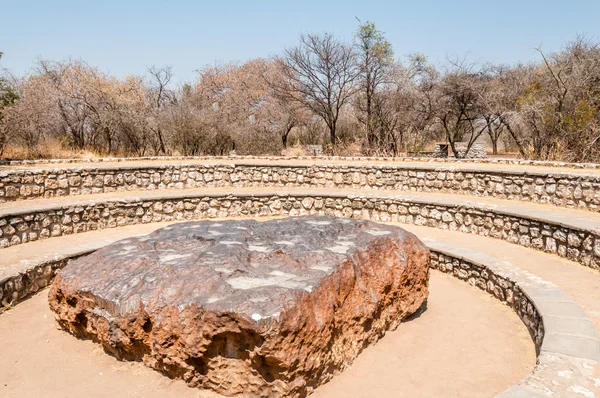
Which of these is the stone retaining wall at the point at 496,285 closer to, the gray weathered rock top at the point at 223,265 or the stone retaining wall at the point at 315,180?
the gray weathered rock top at the point at 223,265

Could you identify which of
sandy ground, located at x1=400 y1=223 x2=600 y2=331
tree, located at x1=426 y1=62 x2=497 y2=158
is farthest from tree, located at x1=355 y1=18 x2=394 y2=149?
sandy ground, located at x1=400 y1=223 x2=600 y2=331

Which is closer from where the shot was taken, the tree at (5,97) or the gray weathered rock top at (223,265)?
the gray weathered rock top at (223,265)

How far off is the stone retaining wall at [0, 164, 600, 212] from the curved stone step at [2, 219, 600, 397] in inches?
99.9

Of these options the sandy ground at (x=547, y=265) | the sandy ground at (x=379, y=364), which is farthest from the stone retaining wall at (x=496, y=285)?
the sandy ground at (x=547, y=265)

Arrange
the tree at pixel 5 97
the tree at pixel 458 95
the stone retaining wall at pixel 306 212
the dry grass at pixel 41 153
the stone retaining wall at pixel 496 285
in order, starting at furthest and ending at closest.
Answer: the tree at pixel 458 95, the dry grass at pixel 41 153, the tree at pixel 5 97, the stone retaining wall at pixel 306 212, the stone retaining wall at pixel 496 285

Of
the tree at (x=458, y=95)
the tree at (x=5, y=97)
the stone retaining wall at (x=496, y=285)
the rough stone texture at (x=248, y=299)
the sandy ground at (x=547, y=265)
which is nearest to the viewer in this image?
the rough stone texture at (x=248, y=299)

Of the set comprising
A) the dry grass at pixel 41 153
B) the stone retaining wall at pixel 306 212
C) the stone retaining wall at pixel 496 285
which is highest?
the dry grass at pixel 41 153

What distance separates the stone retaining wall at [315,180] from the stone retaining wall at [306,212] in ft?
5.20

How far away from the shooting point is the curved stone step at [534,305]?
3168mm

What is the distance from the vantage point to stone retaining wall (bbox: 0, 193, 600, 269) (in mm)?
6973

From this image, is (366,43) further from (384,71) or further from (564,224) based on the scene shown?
(564,224)

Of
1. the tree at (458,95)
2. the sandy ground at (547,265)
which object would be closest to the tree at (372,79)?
the tree at (458,95)

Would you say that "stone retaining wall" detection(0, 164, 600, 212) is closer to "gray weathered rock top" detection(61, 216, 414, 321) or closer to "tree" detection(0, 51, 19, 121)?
"gray weathered rock top" detection(61, 216, 414, 321)

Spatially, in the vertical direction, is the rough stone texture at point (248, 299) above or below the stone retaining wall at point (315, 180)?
below
